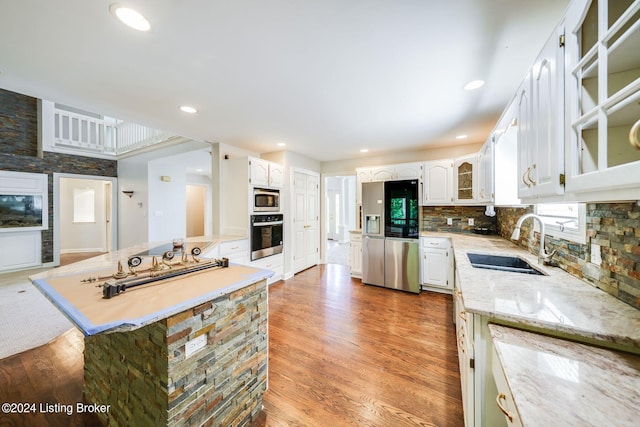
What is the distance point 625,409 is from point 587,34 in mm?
1301

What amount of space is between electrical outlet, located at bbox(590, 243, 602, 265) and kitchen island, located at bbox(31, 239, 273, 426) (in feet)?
6.33

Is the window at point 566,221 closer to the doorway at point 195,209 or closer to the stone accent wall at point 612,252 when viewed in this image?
the stone accent wall at point 612,252

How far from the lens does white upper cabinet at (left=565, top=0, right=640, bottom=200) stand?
0.65 m

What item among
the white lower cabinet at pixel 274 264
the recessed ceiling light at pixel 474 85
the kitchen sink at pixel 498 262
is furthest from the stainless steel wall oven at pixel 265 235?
the recessed ceiling light at pixel 474 85

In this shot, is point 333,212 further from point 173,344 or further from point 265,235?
point 173,344

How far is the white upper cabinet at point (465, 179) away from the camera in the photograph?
130 inches

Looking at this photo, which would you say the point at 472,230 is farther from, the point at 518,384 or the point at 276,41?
the point at 276,41

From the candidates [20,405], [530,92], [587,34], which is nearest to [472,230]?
[530,92]

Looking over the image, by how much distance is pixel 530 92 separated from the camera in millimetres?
1295

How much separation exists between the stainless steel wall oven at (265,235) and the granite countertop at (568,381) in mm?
3127

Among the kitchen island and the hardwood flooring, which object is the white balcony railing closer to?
the kitchen island

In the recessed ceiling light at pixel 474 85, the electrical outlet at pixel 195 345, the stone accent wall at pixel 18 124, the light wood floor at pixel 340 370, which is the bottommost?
the light wood floor at pixel 340 370

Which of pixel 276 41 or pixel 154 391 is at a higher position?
pixel 276 41

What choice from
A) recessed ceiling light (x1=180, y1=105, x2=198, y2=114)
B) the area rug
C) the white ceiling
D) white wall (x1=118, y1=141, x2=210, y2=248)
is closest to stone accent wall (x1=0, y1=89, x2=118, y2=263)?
white wall (x1=118, y1=141, x2=210, y2=248)
